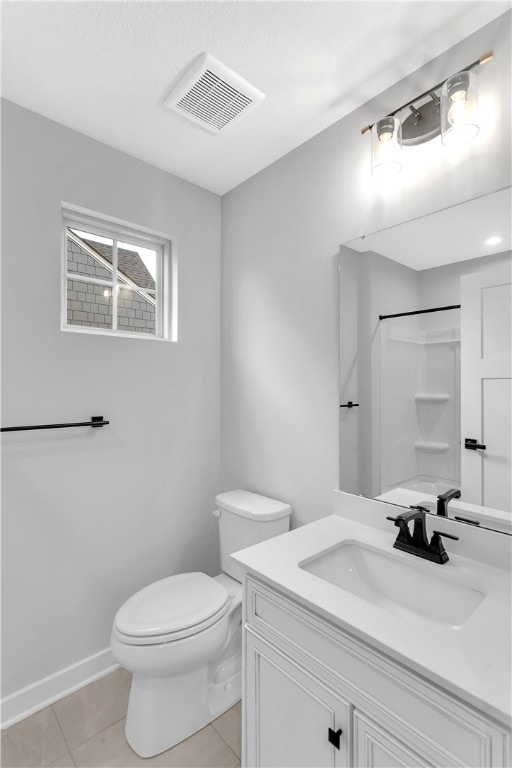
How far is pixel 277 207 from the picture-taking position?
191 cm

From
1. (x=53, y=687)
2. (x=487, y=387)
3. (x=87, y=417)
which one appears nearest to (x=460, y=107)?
(x=487, y=387)

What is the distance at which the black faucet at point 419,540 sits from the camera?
3.83 ft

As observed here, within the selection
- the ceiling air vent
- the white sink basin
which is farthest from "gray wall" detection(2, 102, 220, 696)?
the white sink basin

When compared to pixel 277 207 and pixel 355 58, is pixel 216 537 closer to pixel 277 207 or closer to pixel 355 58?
pixel 277 207

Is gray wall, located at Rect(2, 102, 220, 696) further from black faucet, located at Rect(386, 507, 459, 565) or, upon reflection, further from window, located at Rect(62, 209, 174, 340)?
black faucet, located at Rect(386, 507, 459, 565)

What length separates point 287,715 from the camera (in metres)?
1.02

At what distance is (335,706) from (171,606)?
0.80m

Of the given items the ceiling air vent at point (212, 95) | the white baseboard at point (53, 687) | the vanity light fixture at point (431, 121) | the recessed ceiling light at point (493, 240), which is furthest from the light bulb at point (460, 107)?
the white baseboard at point (53, 687)

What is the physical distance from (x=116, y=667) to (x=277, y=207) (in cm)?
236

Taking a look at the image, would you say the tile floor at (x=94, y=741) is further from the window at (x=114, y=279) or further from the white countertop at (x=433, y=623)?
the window at (x=114, y=279)

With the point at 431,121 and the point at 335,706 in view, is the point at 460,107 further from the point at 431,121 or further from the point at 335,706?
the point at 335,706

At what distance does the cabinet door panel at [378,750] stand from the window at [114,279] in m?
1.74

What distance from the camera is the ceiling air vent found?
4.47 feet

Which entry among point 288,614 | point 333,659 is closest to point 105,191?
point 288,614
